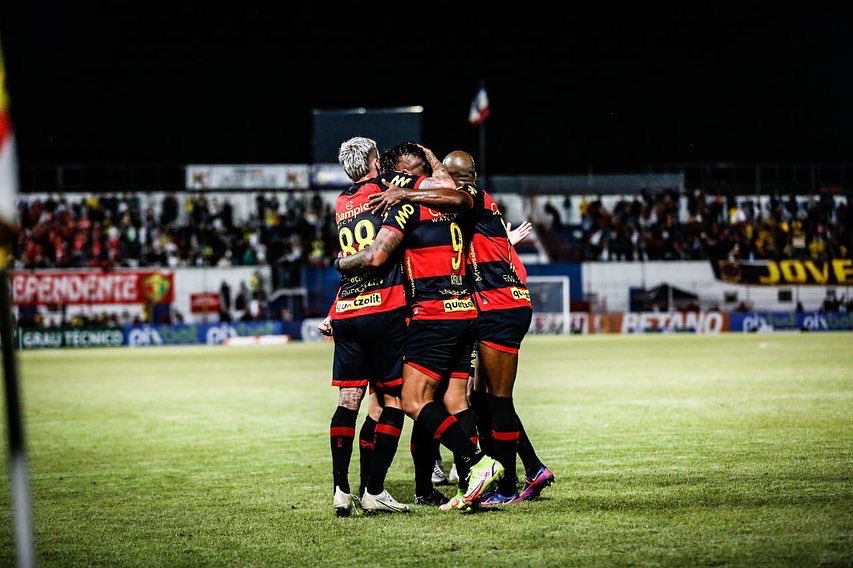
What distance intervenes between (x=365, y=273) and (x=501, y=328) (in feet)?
3.83

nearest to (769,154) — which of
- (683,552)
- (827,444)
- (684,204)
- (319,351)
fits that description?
(684,204)

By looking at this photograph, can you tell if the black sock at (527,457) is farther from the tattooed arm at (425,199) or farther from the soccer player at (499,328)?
the tattooed arm at (425,199)

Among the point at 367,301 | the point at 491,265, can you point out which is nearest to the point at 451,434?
the point at 367,301

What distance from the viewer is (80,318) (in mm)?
44969

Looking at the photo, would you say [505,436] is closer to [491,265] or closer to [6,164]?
[491,265]

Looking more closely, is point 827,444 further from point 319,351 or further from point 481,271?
point 319,351

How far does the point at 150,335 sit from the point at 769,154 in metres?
39.8

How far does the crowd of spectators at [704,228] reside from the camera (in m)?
50.6

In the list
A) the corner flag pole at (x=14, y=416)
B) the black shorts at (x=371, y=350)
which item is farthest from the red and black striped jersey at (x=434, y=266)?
the corner flag pole at (x=14, y=416)

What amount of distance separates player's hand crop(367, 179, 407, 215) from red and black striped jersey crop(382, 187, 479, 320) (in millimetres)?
114

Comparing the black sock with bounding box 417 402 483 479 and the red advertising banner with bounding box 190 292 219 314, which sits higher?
the black sock with bounding box 417 402 483 479

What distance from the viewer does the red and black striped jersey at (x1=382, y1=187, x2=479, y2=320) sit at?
800 centimetres

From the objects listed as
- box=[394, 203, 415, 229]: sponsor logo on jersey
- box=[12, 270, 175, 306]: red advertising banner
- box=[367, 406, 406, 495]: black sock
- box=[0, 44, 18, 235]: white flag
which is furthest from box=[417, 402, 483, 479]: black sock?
box=[12, 270, 175, 306]: red advertising banner

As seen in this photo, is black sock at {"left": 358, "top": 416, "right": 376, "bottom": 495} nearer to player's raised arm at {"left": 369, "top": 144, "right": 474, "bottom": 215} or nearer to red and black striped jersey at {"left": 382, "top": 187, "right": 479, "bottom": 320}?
red and black striped jersey at {"left": 382, "top": 187, "right": 479, "bottom": 320}
